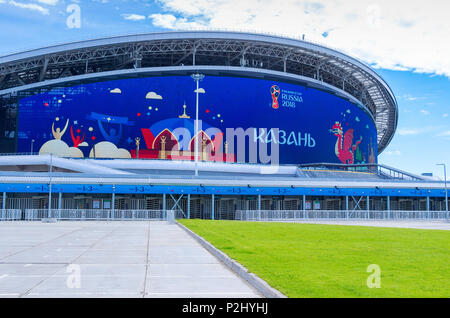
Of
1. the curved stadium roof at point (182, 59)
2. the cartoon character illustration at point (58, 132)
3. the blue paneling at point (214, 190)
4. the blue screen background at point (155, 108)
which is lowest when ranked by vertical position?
the blue paneling at point (214, 190)

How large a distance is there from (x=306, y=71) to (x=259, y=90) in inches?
563

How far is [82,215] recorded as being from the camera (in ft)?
156

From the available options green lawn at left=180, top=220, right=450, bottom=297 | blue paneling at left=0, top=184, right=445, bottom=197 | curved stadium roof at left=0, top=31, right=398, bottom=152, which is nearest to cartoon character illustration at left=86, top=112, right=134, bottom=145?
curved stadium roof at left=0, top=31, right=398, bottom=152

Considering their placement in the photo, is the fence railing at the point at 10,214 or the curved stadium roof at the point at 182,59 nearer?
the fence railing at the point at 10,214

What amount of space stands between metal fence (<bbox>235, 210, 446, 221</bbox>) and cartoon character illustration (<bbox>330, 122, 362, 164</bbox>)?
35372 millimetres

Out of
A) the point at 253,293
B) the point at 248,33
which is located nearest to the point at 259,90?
the point at 248,33

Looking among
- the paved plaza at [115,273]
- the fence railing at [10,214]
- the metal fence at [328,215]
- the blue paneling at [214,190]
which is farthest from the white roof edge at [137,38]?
the paved plaza at [115,273]

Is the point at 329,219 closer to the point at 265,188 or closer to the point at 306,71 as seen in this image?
the point at 265,188

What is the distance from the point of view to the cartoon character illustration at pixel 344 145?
3428 inches

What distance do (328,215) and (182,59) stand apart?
4087 centimetres

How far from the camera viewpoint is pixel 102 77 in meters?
77.0

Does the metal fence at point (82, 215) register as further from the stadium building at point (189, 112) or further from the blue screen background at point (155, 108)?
the blue screen background at point (155, 108)

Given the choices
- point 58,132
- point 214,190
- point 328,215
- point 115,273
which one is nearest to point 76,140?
point 58,132

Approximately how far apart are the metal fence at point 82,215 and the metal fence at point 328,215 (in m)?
8.59
